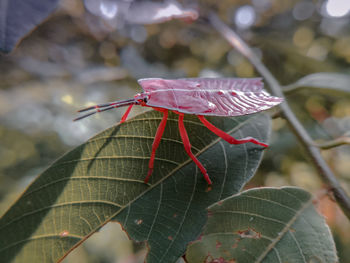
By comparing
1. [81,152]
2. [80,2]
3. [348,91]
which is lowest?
[81,152]

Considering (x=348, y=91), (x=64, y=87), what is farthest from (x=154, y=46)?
(x=348, y=91)

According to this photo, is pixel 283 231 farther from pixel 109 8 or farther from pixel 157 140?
pixel 109 8

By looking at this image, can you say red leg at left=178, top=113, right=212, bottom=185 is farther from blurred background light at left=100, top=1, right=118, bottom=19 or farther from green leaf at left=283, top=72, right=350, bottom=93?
blurred background light at left=100, top=1, right=118, bottom=19

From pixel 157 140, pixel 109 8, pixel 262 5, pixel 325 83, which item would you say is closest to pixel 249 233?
pixel 157 140

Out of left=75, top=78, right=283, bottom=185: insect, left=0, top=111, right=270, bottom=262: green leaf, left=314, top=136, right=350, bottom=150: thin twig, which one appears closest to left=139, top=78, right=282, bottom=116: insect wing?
left=75, top=78, right=283, bottom=185: insect

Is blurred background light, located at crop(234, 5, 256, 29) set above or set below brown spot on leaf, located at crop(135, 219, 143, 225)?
above

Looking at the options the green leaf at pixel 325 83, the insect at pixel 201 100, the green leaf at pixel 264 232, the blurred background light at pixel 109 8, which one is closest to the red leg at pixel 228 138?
the insect at pixel 201 100

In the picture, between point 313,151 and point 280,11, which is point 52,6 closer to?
point 313,151

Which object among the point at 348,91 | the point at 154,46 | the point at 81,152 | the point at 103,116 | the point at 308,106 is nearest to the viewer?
the point at 81,152
